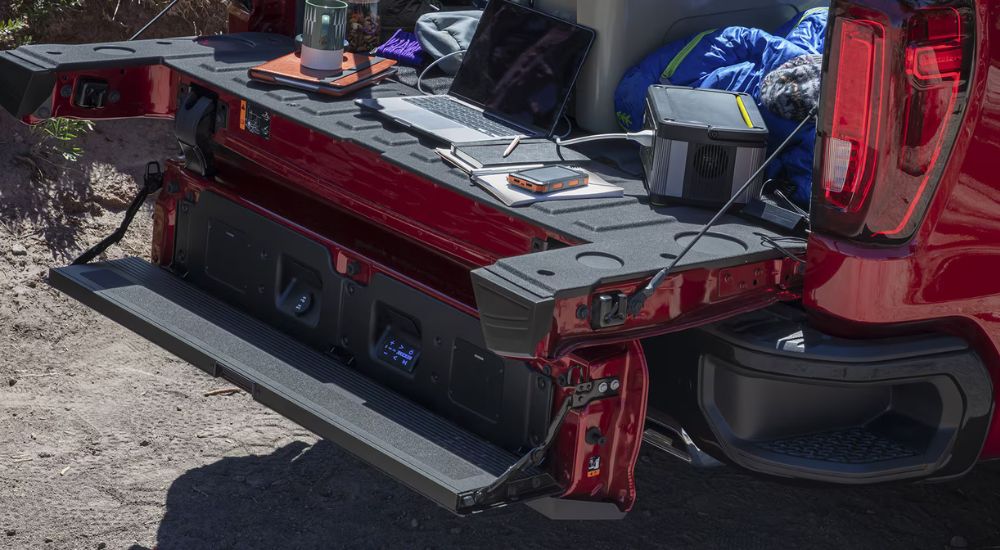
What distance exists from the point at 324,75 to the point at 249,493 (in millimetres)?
1319

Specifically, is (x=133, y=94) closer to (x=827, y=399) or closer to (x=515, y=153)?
(x=515, y=153)

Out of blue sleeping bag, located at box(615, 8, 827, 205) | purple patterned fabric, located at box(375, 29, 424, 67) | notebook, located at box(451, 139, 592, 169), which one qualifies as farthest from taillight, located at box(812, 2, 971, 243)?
purple patterned fabric, located at box(375, 29, 424, 67)


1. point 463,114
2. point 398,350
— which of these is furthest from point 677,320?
point 463,114

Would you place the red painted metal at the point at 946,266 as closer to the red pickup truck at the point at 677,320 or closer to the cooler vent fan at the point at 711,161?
the red pickup truck at the point at 677,320

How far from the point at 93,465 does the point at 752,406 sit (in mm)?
2193

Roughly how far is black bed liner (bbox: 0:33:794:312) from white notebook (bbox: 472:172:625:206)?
23mm

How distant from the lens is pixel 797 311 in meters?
3.08

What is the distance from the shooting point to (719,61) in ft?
12.5

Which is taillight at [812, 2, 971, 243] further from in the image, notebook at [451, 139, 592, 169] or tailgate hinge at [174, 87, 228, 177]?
tailgate hinge at [174, 87, 228, 177]

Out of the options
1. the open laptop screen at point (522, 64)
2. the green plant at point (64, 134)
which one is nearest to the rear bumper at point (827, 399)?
the open laptop screen at point (522, 64)

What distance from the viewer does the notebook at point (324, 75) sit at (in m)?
3.99

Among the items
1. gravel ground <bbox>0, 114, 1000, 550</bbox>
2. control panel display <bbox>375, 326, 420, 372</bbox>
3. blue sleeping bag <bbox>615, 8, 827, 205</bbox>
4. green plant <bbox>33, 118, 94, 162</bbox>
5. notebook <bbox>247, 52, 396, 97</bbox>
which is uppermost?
blue sleeping bag <bbox>615, 8, 827, 205</bbox>

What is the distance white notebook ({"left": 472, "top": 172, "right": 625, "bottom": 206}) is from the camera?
10.5ft

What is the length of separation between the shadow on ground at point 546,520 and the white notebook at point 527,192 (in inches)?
41.1
